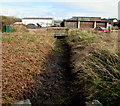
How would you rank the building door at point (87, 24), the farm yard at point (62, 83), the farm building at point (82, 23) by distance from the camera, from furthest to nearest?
the building door at point (87, 24)
the farm building at point (82, 23)
the farm yard at point (62, 83)

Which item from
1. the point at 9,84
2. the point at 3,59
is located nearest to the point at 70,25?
the point at 3,59

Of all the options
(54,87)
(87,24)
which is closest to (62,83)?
(54,87)

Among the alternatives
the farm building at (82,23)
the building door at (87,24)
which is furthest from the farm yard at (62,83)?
the building door at (87,24)

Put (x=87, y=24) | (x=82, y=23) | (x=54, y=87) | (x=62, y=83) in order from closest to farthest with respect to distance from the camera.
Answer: (x=54, y=87)
(x=62, y=83)
(x=82, y=23)
(x=87, y=24)

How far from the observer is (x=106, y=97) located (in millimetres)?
3203

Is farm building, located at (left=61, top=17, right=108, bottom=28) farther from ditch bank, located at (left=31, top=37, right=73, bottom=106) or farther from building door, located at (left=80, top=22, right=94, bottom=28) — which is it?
ditch bank, located at (left=31, top=37, right=73, bottom=106)

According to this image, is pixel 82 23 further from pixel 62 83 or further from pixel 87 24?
pixel 62 83

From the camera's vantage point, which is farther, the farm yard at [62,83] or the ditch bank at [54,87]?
the ditch bank at [54,87]

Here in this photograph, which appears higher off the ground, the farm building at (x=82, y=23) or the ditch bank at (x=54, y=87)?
the farm building at (x=82, y=23)

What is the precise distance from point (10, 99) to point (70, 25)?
1150 inches

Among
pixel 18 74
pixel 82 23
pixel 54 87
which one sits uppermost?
pixel 82 23

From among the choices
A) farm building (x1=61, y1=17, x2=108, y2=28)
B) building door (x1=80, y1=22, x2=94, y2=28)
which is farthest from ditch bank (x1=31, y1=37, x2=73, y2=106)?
building door (x1=80, y1=22, x2=94, y2=28)

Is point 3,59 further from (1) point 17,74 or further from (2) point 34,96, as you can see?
(2) point 34,96

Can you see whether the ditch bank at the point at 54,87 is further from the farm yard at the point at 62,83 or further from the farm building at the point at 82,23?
the farm building at the point at 82,23
